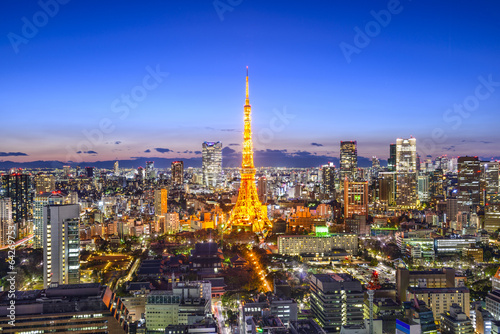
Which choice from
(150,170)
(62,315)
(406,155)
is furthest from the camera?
(150,170)

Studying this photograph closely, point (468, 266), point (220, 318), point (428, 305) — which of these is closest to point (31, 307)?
point (220, 318)

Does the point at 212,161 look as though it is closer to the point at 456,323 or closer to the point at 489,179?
the point at 489,179

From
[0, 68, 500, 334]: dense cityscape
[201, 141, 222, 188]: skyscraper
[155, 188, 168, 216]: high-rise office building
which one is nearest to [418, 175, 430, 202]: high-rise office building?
[0, 68, 500, 334]: dense cityscape

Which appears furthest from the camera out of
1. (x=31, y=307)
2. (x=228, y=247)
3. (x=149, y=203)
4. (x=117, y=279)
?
(x=149, y=203)

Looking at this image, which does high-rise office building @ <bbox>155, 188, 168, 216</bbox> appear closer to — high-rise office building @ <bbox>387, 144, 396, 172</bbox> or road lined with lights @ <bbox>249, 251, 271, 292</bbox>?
road lined with lights @ <bbox>249, 251, 271, 292</bbox>

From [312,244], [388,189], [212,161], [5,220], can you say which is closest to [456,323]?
[312,244]

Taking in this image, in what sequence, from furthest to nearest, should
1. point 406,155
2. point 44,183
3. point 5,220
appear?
point 406,155
point 44,183
point 5,220

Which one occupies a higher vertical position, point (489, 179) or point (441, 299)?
point (489, 179)

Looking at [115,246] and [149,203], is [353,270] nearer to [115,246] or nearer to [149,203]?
[115,246]
